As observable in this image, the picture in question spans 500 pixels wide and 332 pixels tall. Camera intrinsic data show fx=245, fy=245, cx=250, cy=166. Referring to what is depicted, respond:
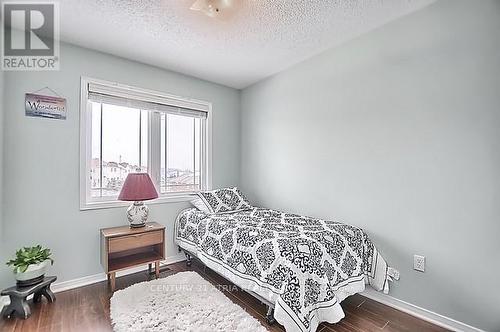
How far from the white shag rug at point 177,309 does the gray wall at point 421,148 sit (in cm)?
141

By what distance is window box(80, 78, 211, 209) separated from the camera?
273 cm

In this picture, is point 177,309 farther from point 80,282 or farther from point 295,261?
point 80,282

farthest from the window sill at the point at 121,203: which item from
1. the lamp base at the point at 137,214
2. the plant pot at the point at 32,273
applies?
the plant pot at the point at 32,273

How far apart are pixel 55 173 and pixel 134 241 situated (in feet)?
3.45

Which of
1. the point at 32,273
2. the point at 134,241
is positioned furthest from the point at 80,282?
the point at 134,241

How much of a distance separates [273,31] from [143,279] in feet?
9.73

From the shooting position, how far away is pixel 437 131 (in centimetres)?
199

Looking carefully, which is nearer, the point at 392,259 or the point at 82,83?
the point at 392,259

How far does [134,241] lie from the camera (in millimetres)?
2604

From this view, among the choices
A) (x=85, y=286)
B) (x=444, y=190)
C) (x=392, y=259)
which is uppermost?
(x=444, y=190)

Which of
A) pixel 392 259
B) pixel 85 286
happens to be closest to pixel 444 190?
pixel 392 259

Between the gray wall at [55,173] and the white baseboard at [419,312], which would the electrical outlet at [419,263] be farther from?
the gray wall at [55,173]

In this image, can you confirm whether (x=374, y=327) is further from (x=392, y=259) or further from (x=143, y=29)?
(x=143, y=29)

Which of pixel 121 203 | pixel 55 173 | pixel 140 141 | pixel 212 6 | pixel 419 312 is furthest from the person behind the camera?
pixel 140 141
